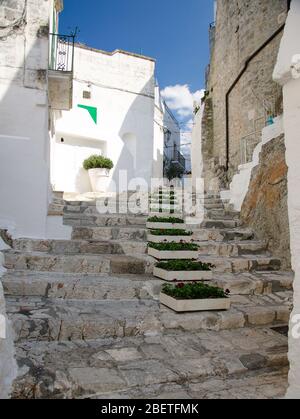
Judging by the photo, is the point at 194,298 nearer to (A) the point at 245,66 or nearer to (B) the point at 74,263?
(B) the point at 74,263

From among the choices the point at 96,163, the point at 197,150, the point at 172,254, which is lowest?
the point at 172,254

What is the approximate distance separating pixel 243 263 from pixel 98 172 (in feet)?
23.0

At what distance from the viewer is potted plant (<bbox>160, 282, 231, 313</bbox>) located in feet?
12.2

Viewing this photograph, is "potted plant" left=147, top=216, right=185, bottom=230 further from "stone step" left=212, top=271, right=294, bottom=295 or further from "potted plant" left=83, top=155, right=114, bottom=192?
"potted plant" left=83, top=155, right=114, bottom=192

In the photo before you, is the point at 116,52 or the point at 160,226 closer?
the point at 160,226

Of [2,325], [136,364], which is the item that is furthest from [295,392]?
[2,325]

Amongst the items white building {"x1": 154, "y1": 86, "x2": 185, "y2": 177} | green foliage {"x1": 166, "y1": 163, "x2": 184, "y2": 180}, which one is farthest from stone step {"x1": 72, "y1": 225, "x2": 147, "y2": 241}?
green foliage {"x1": 166, "y1": 163, "x2": 184, "y2": 180}

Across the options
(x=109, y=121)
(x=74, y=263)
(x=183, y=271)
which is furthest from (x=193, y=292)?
(x=109, y=121)

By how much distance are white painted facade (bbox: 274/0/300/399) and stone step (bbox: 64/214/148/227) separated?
426 cm

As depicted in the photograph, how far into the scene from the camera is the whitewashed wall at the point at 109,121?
1207 cm

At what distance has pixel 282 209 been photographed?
582cm

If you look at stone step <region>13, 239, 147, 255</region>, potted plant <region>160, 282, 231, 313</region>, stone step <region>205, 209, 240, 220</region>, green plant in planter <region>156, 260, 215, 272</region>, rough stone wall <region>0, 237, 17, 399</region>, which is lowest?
rough stone wall <region>0, 237, 17, 399</region>

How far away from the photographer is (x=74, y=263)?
4.69 m

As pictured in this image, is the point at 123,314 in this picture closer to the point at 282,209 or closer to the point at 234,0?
the point at 282,209
